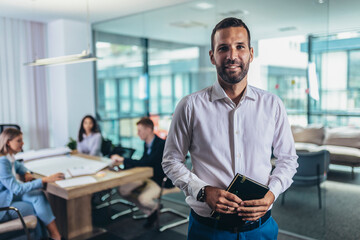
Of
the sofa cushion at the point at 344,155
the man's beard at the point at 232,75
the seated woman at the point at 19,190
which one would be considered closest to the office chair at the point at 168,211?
the seated woman at the point at 19,190

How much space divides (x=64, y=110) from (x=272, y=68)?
3.80m

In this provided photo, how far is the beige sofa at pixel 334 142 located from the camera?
3.16 m

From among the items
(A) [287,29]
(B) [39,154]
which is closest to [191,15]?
(A) [287,29]

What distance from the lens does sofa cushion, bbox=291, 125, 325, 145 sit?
337 centimetres

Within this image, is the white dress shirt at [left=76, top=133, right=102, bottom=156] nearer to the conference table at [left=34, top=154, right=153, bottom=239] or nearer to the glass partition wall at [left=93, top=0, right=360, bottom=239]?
the glass partition wall at [left=93, top=0, right=360, bottom=239]

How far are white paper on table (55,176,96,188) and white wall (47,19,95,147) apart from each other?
291 centimetres

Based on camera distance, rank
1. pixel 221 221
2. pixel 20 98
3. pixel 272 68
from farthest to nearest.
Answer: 1. pixel 20 98
2. pixel 272 68
3. pixel 221 221

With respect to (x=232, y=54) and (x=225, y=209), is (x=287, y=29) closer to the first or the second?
(x=232, y=54)

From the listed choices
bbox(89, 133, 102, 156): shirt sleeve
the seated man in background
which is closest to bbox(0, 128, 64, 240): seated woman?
the seated man in background

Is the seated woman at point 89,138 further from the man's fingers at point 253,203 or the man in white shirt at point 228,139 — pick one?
the man's fingers at point 253,203

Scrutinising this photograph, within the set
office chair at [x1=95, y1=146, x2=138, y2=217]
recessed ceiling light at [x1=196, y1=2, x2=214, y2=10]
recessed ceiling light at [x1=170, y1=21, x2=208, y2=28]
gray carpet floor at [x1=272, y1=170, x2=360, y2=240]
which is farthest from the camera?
recessed ceiling light at [x1=170, y1=21, x2=208, y2=28]

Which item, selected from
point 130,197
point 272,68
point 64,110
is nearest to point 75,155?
point 130,197

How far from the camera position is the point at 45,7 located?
4.84m

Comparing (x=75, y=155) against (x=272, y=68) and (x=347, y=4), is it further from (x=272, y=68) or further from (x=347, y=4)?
(x=347, y=4)
